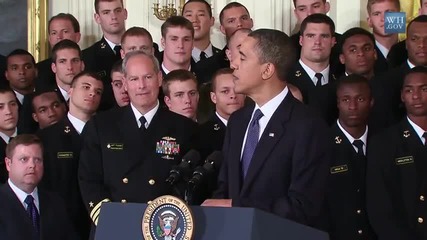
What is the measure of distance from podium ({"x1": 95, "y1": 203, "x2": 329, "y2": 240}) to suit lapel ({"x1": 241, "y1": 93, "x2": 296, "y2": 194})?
546 millimetres

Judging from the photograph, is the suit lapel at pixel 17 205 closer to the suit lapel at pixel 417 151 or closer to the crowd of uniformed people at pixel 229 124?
the crowd of uniformed people at pixel 229 124

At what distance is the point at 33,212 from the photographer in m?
6.61

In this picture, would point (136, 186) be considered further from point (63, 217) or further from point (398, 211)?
point (398, 211)

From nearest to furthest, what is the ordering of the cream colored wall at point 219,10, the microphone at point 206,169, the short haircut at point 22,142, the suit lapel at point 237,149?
the microphone at point 206,169 → the suit lapel at point 237,149 → the short haircut at point 22,142 → the cream colored wall at point 219,10

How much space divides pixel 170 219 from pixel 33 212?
2727 millimetres

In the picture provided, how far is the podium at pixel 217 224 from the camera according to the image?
13.2ft

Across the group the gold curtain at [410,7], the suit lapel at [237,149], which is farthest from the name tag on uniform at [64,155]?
the gold curtain at [410,7]

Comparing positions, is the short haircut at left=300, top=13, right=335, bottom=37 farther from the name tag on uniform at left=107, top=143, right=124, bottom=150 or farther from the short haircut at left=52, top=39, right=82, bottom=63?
the name tag on uniform at left=107, top=143, right=124, bottom=150

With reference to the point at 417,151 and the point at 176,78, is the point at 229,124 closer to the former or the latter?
the point at 176,78

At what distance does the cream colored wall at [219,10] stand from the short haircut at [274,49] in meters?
4.24

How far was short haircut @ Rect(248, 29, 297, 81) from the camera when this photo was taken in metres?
4.87

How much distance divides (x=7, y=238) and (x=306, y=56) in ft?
8.65

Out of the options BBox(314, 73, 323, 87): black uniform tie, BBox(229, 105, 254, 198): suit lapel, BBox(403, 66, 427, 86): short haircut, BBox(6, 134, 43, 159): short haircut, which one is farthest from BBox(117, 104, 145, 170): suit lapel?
BBox(403, 66, 427, 86): short haircut

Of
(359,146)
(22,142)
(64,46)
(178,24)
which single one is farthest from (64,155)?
(359,146)
